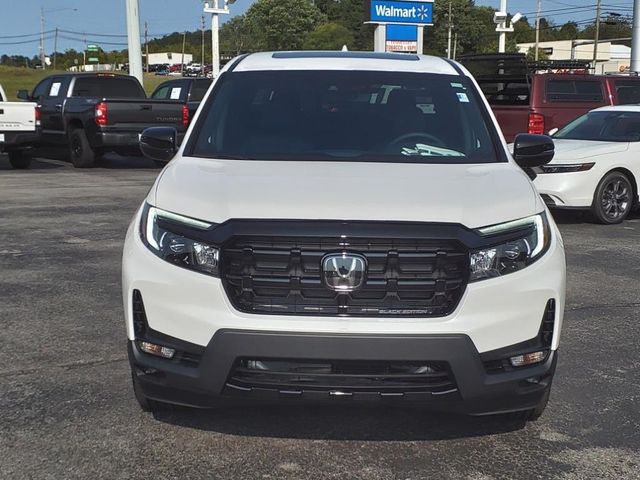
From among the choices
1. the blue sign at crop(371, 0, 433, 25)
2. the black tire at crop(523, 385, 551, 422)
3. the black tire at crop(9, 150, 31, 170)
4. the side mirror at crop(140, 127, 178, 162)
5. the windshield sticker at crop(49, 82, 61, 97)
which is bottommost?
the black tire at crop(9, 150, 31, 170)

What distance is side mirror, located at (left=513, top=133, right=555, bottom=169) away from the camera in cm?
467

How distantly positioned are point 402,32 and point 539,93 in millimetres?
10479

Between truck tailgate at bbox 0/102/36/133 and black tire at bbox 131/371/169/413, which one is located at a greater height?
truck tailgate at bbox 0/102/36/133

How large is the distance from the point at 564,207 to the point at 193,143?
6.59m

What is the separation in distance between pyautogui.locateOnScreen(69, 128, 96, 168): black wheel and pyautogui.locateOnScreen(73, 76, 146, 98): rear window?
3.83ft

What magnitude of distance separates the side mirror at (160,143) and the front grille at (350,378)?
2.00 m

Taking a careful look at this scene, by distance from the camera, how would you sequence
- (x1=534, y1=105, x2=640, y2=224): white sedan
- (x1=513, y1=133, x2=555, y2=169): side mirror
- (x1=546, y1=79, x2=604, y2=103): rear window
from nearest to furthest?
(x1=513, y1=133, x2=555, y2=169): side mirror → (x1=534, y1=105, x2=640, y2=224): white sedan → (x1=546, y1=79, x2=604, y2=103): rear window

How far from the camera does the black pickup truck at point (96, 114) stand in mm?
15367

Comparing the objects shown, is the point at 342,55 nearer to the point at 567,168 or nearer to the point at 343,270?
the point at 343,270

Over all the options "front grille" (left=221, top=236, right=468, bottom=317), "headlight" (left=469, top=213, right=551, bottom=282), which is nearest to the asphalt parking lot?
"front grille" (left=221, top=236, right=468, bottom=317)

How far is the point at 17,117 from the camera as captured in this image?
49.8 ft

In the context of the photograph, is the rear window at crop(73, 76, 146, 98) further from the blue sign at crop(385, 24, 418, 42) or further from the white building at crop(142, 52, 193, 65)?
the white building at crop(142, 52, 193, 65)

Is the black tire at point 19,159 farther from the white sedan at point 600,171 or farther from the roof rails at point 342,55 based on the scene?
the roof rails at point 342,55

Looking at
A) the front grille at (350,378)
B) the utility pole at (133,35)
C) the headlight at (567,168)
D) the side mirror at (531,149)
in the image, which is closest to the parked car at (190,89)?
the utility pole at (133,35)
